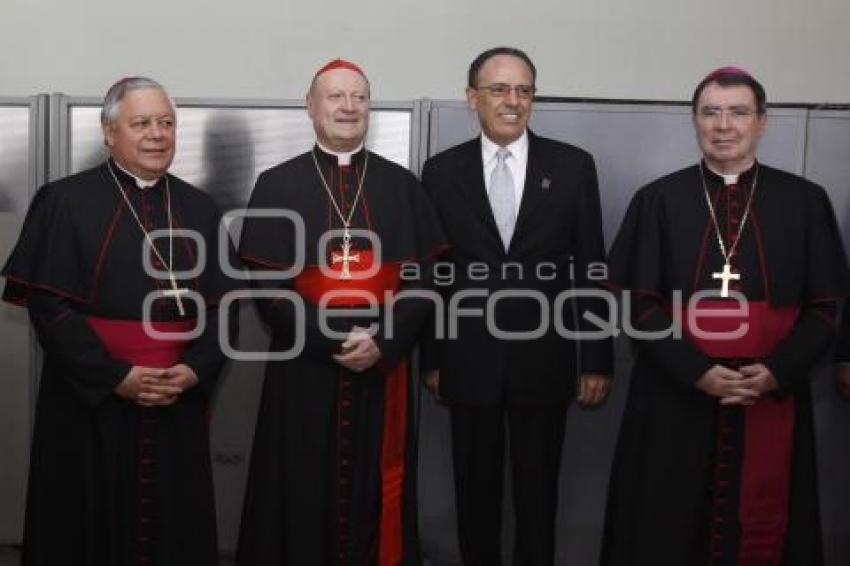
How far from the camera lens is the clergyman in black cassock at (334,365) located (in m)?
2.94

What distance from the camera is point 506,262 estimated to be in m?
3.00

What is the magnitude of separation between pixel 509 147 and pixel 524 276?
0.43 meters

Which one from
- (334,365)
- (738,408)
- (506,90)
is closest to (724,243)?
(738,408)

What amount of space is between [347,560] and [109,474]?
30.6 inches

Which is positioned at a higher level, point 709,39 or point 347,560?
point 709,39

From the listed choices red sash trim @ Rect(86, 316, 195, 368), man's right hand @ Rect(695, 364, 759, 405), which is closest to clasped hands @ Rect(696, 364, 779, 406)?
man's right hand @ Rect(695, 364, 759, 405)

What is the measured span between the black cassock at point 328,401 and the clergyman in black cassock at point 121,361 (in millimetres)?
195

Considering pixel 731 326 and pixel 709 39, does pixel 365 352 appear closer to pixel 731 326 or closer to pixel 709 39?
pixel 731 326

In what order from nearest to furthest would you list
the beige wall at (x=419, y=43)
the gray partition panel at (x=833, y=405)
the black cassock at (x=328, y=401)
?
the black cassock at (x=328, y=401), the gray partition panel at (x=833, y=405), the beige wall at (x=419, y=43)

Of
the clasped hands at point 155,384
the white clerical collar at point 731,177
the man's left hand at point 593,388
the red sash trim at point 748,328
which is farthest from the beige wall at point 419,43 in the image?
the clasped hands at point 155,384

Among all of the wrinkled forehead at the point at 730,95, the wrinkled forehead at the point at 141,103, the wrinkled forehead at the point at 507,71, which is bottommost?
the wrinkled forehead at the point at 141,103

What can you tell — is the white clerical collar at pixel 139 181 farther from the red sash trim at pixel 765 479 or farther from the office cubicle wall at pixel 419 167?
the red sash trim at pixel 765 479

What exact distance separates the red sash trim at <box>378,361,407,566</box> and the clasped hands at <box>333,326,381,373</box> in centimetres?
14

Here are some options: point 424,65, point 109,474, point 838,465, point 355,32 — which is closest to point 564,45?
point 424,65
